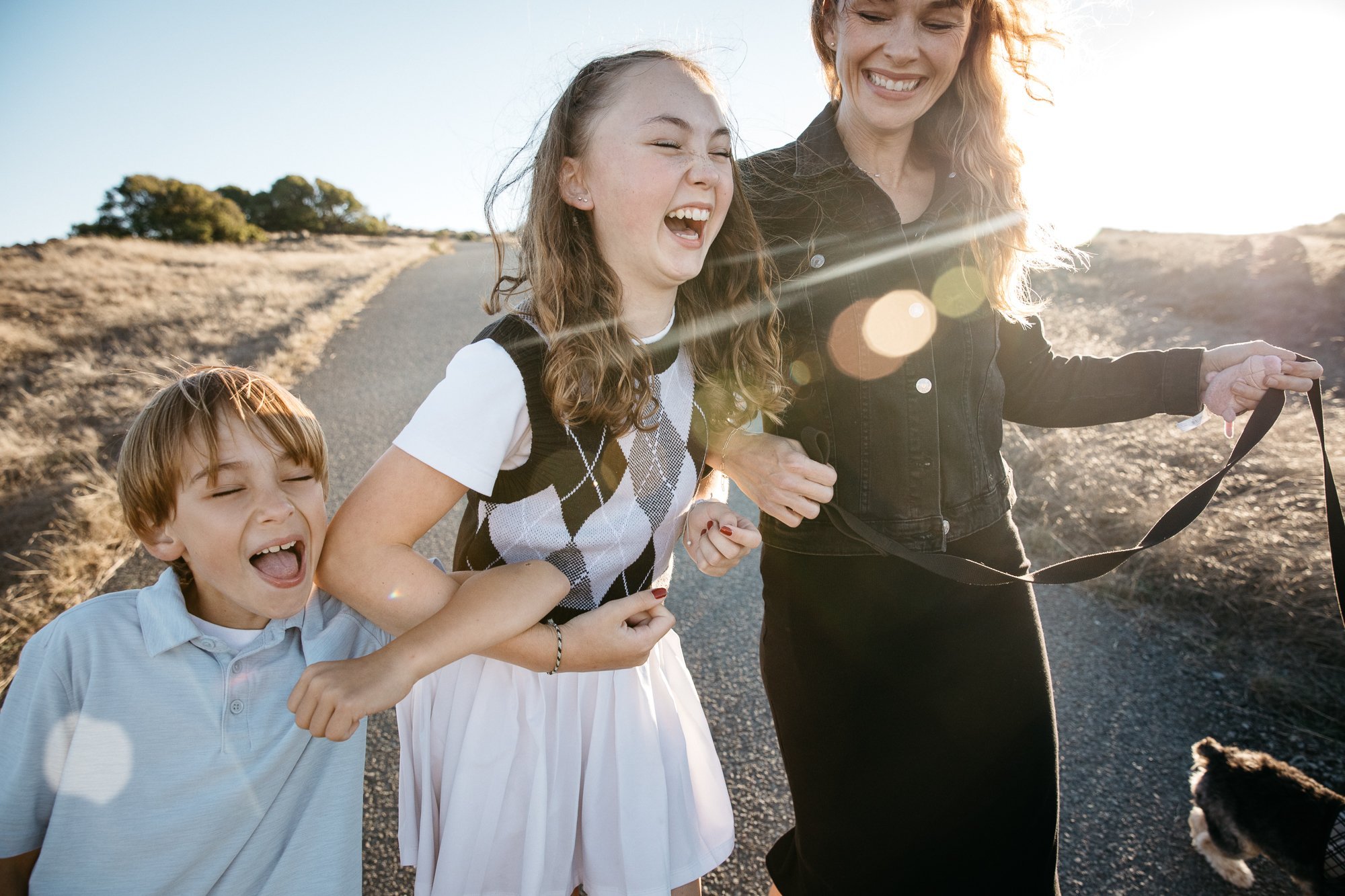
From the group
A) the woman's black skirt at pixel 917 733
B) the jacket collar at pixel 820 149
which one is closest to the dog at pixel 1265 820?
the woman's black skirt at pixel 917 733

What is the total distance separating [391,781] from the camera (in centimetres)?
250

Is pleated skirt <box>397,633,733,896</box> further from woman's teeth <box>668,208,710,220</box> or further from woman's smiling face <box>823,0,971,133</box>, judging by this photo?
woman's smiling face <box>823,0,971,133</box>

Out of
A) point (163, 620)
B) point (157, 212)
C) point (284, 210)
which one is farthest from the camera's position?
point (284, 210)

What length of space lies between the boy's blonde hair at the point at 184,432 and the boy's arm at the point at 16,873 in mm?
567

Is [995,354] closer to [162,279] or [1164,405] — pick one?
[1164,405]

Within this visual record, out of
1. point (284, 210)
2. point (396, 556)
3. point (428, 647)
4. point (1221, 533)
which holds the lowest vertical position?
point (1221, 533)

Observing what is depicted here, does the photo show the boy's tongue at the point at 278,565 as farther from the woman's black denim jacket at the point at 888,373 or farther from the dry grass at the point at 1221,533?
the dry grass at the point at 1221,533

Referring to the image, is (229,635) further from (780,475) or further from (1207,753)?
(1207,753)

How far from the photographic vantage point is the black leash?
1.46 meters

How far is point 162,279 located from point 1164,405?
1900cm

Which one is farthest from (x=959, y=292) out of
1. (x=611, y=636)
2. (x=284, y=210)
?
(x=284, y=210)

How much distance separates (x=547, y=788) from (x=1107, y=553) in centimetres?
144

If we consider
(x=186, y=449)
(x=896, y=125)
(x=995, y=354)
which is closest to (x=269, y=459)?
(x=186, y=449)

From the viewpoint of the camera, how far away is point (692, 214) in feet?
4.61
